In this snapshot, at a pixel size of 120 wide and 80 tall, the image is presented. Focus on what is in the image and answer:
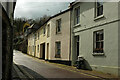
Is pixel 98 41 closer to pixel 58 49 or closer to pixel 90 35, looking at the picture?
pixel 90 35

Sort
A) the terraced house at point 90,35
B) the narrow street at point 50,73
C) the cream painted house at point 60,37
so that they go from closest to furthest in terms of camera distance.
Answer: the narrow street at point 50,73
the terraced house at point 90,35
the cream painted house at point 60,37

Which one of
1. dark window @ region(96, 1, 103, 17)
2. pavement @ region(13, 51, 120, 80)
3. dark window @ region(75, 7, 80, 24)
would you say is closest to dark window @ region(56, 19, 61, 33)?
dark window @ region(75, 7, 80, 24)

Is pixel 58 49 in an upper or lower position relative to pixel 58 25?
lower

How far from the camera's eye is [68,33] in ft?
59.0

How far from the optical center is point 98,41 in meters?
13.2

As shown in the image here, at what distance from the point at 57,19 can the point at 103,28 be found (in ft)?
29.1

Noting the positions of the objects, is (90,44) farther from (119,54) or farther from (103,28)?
(119,54)

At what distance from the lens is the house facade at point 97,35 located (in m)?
11.3

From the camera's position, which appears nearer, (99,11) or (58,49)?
(99,11)

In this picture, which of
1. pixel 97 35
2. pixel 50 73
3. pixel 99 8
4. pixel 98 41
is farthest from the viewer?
pixel 97 35

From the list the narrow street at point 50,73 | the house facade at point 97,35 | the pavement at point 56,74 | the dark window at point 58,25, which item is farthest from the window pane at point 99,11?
the dark window at point 58,25

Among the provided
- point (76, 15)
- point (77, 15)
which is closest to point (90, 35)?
point (77, 15)

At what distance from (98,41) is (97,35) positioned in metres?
0.51

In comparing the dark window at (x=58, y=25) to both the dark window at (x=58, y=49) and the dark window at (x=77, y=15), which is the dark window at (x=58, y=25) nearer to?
the dark window at (x=58, y=49)
